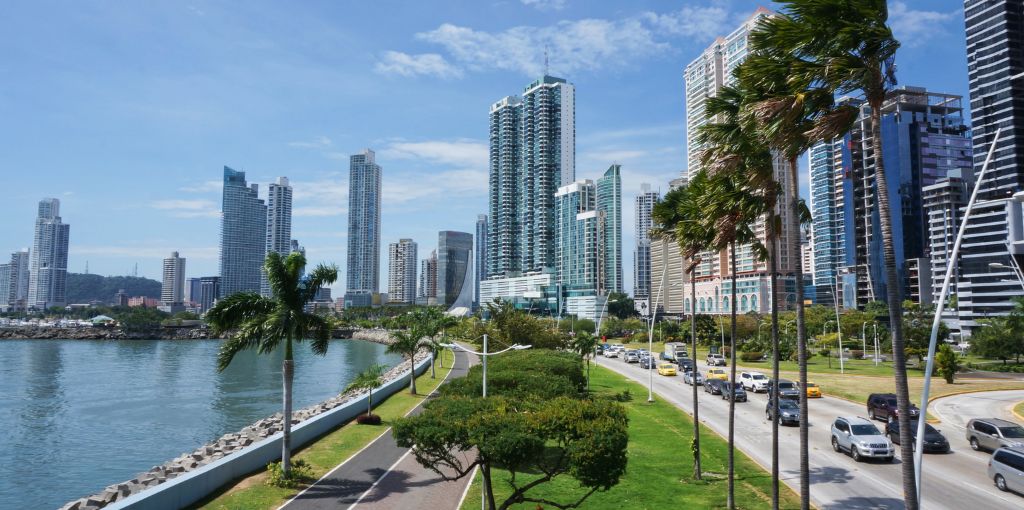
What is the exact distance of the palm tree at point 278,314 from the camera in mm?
24141

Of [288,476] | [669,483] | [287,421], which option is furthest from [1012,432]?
[287,421]

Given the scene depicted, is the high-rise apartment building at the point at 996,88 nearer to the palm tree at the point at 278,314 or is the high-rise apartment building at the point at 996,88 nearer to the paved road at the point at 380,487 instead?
the paved road at the point at 380,487

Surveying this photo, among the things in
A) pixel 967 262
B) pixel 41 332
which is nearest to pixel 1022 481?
pixel 967 262

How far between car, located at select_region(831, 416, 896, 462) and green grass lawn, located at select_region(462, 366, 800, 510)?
4.43 metres

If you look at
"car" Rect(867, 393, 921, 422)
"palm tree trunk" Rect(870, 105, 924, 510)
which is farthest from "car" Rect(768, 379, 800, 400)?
"palm tree trunk" Rect(870, 105, 924, 510)

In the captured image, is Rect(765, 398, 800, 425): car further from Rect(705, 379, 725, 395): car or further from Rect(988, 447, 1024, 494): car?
Rect(988, 447, 1024, 494): car

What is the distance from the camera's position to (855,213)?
185 m

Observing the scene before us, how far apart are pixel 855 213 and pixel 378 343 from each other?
142415mm

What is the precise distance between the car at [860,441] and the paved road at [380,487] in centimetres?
1637

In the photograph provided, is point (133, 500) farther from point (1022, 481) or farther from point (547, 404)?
point (1022, 481)

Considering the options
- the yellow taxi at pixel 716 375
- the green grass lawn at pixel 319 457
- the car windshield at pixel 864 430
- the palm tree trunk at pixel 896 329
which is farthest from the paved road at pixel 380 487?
the yellow taxi at pixel 716 375

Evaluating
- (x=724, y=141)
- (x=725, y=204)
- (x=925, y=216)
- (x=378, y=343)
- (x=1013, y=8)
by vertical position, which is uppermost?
(x=1013, y=8)

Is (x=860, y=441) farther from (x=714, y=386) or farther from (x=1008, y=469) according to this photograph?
Result: (x=714, y=386)

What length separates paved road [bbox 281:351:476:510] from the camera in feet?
69.2
